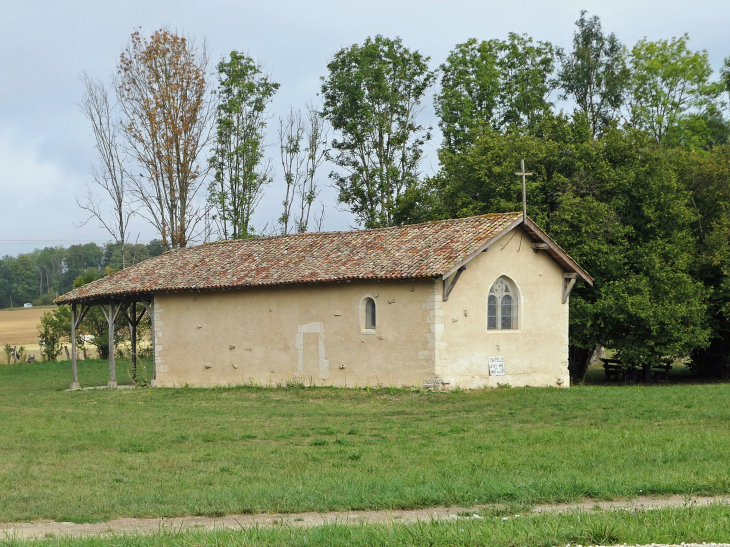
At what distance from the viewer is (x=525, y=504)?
25.7ft

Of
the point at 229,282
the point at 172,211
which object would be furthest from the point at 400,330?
the point at 172,211

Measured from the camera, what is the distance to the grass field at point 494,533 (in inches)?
231

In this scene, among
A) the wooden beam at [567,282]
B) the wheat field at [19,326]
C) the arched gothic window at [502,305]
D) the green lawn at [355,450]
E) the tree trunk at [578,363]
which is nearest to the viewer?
the green lawn at [355,450]

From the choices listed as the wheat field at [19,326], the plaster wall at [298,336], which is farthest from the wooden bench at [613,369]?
the wheat field at [19,326]

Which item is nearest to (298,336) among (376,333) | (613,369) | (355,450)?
(376,333)

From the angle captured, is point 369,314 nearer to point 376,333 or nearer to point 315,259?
point 376,333

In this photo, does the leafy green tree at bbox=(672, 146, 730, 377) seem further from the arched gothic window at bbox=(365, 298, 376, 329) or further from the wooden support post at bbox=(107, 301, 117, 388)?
the wooden support post at bbox=(107, 301, 117, 388)

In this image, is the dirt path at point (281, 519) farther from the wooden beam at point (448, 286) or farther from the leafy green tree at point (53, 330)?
the leafy green tree at point (53, 330)

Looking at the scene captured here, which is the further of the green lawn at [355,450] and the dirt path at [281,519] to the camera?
the green lawn at [355,450]

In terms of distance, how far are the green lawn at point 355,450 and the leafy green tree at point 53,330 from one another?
23.1 meters

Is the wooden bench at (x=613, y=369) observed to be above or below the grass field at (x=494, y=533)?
below

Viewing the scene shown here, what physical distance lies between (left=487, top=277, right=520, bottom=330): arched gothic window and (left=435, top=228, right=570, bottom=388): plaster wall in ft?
0.59

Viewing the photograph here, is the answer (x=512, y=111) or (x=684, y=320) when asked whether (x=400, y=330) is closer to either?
(x=684, y=320)

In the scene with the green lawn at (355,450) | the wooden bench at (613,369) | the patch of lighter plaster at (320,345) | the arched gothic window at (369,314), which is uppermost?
the arched gothic window at (369,314)
